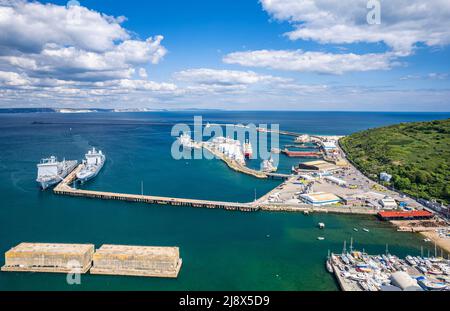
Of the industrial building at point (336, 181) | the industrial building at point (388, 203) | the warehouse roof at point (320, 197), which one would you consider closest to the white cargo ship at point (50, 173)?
the warehouse roof at point (320, 197)

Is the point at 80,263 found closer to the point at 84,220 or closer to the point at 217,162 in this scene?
the point at 84,220

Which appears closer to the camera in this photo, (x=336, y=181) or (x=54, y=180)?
(x=336, y=181)

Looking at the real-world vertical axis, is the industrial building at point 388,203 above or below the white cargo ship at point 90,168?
below

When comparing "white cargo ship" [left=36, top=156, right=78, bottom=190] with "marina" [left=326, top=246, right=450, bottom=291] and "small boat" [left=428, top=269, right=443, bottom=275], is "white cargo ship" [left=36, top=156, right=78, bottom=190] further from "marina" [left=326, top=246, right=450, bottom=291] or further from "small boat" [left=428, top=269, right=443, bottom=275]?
"small boat" [left=428, top=269, right=443, bottom=275]

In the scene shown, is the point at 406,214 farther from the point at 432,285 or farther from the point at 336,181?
the point at 432,285

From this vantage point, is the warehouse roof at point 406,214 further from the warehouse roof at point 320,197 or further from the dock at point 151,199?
the dock at point 151,199

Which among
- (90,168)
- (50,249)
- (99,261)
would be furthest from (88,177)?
(99,261)
